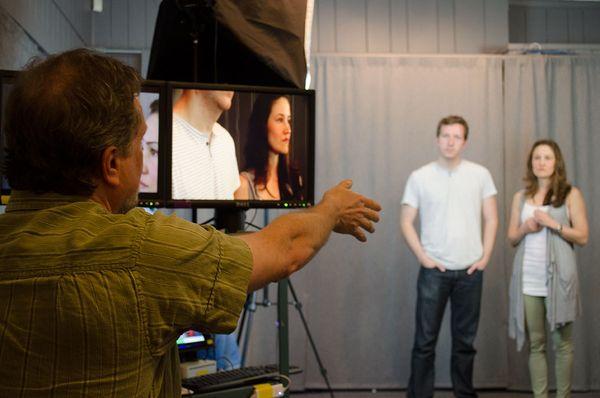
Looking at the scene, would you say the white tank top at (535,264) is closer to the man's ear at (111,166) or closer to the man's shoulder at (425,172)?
the man's shoulder at (425,172)

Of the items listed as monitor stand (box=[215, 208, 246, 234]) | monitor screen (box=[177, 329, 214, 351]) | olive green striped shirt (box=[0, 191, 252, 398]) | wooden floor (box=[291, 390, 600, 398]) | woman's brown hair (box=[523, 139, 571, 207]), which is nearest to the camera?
olive green striped shirt (box=[0, 191, 252, 398])

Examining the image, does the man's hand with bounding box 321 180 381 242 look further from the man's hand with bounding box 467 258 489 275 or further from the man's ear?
the man's hand with bounding box 467 258 489 275

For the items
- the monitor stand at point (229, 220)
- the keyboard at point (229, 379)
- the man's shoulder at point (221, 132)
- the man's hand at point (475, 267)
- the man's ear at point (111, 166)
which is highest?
the man's shoulder at point (221, 132)

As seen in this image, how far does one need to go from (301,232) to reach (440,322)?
3262mm

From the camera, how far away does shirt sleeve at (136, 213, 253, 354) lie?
2.88ft

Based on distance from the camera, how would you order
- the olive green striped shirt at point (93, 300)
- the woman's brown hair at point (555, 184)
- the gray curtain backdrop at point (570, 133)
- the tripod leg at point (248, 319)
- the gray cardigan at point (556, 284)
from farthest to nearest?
1. the gray curtain backdrop at point (570, 133)
2. the woman's brown hair at point (555, 184)
3. the gray cardigan at point (556, 284)
4. the tripod leg at point (248, 319)
5. the olive green striped shirt at point (93, 300)

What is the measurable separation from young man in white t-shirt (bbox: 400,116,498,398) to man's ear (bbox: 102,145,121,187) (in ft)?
11.0

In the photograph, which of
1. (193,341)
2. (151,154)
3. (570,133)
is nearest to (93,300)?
(151,154)

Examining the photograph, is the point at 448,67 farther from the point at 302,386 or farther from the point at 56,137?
the point at 56,137

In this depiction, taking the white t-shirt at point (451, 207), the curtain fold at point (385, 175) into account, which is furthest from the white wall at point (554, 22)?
the white t-shirt at point (451, 207)

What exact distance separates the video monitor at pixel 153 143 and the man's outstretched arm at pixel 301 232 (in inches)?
19.7

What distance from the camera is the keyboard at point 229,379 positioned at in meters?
1.95

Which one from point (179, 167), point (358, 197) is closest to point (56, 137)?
point (358, 197)

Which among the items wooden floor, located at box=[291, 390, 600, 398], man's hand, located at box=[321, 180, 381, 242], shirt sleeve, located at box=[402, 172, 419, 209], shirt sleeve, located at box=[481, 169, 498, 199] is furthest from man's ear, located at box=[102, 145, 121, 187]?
wooden floor, located at box=[291, 390, 600, 398]
